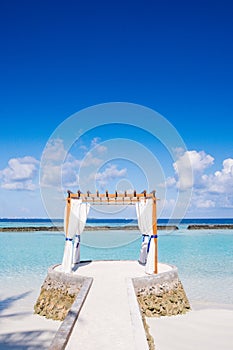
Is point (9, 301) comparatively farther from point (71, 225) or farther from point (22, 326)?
point (71, 225)

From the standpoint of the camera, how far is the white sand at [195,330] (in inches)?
284

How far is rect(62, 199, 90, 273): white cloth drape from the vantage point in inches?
381

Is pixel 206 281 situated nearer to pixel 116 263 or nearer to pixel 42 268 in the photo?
pixel 116 263

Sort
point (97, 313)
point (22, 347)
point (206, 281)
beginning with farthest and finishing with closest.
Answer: point (206, 281), point (22, 347), point (97, 313)

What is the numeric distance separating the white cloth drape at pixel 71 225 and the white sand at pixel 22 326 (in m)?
1.58

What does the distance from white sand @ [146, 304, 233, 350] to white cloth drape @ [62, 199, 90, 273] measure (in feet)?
8.99

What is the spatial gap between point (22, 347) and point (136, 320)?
2.82m

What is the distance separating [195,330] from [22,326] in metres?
4.10

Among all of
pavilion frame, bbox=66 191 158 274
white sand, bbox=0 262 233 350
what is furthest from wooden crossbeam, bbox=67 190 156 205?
white sand, bbox=0 262 233 350

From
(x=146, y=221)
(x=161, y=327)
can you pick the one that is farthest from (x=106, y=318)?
(x=146, y=221)

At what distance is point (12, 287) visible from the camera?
12797 millimetres

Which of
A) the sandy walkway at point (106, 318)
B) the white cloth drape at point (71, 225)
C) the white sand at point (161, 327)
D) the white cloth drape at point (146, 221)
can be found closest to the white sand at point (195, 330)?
the white sand at point (161, 327)

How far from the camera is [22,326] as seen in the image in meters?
8.22

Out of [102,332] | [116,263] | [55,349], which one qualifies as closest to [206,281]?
[116,263]
